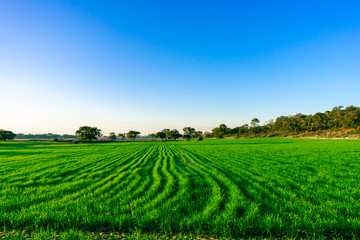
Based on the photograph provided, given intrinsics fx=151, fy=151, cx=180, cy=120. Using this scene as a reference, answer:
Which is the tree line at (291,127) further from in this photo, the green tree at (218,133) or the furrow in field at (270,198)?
the furrow in field at (270,198)

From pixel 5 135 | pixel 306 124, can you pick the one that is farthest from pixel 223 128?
pixel 5 135

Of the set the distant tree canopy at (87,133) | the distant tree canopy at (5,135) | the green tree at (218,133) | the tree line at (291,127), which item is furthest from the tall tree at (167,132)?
the distant tree canopy at (5,135)

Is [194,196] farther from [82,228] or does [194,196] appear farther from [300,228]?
[82,228]

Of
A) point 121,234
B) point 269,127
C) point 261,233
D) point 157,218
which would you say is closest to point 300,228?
point 261,233

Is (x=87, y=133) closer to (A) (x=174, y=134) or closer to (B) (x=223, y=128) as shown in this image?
(A) (x=174, y=134)

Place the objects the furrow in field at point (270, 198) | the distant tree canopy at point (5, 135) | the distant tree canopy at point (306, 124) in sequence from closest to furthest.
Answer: the furrow in field at point (270, 198) → the distant tree canopy at point (306, 124) → the distant tree canopy at point (5, 135)

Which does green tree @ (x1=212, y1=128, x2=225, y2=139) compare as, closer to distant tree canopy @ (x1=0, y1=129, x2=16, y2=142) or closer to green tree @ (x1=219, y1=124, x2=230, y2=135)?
green tree @ (x1=219, y1=124, x2=230, y2=135)

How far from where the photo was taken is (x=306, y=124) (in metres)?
134

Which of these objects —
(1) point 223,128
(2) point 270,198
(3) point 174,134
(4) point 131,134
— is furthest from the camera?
(4) point 131,134

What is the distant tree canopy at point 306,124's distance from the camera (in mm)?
104875

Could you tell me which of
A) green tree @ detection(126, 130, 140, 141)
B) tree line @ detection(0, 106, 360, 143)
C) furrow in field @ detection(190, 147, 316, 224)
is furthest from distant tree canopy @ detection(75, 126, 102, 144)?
furrow in field @ detection(190, 147, 316, 224)

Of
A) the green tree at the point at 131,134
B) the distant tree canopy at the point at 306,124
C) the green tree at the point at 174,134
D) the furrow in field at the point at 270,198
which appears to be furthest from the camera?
the green tree at the point at 131,134

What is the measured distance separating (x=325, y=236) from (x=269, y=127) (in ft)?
652

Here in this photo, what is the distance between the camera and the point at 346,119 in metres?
104
